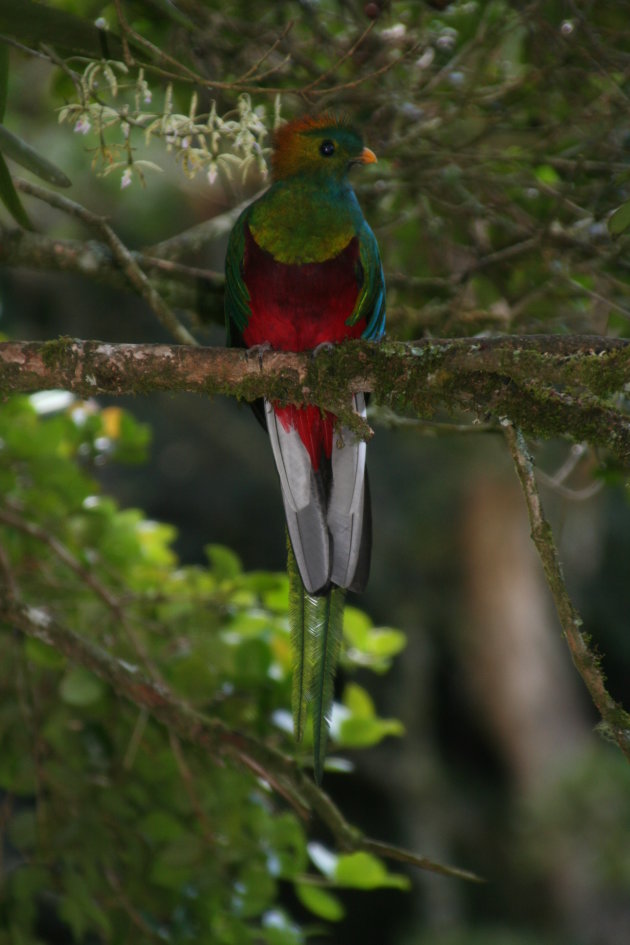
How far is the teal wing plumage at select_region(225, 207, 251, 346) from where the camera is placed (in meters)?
2.73

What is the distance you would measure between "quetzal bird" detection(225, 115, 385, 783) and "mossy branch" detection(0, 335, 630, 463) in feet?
0.99

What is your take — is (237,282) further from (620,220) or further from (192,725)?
(192,725)

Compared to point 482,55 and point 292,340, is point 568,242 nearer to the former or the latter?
point 482,55

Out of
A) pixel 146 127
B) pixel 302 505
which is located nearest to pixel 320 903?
pixel 302 505

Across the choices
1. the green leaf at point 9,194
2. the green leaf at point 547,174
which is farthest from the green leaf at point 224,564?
the green leaf at point 547,174

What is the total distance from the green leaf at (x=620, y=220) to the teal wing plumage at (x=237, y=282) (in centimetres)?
100

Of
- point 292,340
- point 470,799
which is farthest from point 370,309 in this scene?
point 470,799

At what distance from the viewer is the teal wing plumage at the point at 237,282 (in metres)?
2.73

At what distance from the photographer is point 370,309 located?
2.74 metres

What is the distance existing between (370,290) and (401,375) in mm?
608

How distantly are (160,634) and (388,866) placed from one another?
3.97 metres

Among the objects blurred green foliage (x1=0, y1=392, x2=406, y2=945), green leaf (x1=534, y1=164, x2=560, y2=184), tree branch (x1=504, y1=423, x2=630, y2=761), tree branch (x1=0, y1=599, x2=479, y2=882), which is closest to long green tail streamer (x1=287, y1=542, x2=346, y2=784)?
tree branch (x1=0, y1=599, x2=479, y2=882)

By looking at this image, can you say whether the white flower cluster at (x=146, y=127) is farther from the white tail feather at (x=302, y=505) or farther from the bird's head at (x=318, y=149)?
the white tail feather at (x=302, y=505)

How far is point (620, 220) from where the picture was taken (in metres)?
2.14
